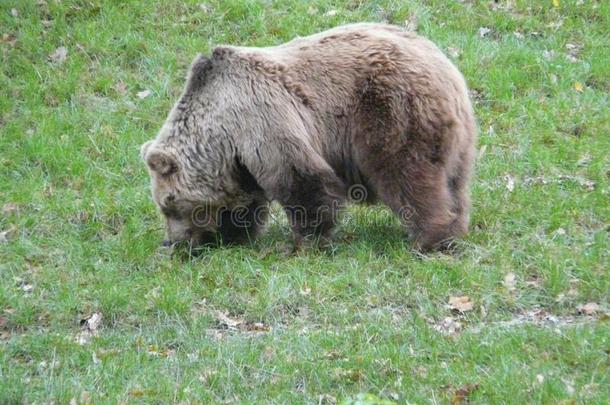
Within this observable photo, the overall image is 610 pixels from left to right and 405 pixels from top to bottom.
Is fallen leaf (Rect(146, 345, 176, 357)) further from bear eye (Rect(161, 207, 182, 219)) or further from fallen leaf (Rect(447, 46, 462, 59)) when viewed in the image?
fallen leaf (Rect(447, 46, 462, 59))

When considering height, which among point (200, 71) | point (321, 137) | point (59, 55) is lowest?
point (59, 55)

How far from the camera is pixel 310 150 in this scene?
798 centimetres

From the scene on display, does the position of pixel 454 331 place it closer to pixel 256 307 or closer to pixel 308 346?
pixel 308 346

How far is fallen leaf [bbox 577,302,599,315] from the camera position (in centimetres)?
666

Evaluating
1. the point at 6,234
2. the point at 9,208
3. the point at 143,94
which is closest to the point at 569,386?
the point at 6,234

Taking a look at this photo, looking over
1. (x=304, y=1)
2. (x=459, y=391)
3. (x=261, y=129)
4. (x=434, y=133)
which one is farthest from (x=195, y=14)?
(x=459, y=391)

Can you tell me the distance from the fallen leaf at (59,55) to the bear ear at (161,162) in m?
3.98

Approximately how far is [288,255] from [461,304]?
176 cm

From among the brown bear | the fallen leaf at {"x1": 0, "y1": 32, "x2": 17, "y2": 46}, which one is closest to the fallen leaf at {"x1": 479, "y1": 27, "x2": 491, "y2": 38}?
the brown bear

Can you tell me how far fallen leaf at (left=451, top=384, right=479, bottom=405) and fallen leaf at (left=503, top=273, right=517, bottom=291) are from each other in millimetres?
1599

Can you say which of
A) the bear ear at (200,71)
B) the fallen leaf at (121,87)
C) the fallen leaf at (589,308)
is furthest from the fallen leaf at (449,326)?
the fallen leaf at (121,87)

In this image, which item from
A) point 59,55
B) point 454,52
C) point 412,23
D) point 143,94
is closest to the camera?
point 143,94

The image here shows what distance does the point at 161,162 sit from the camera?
8227 millimetres

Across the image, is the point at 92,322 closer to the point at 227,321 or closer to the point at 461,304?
the point at 227,321
